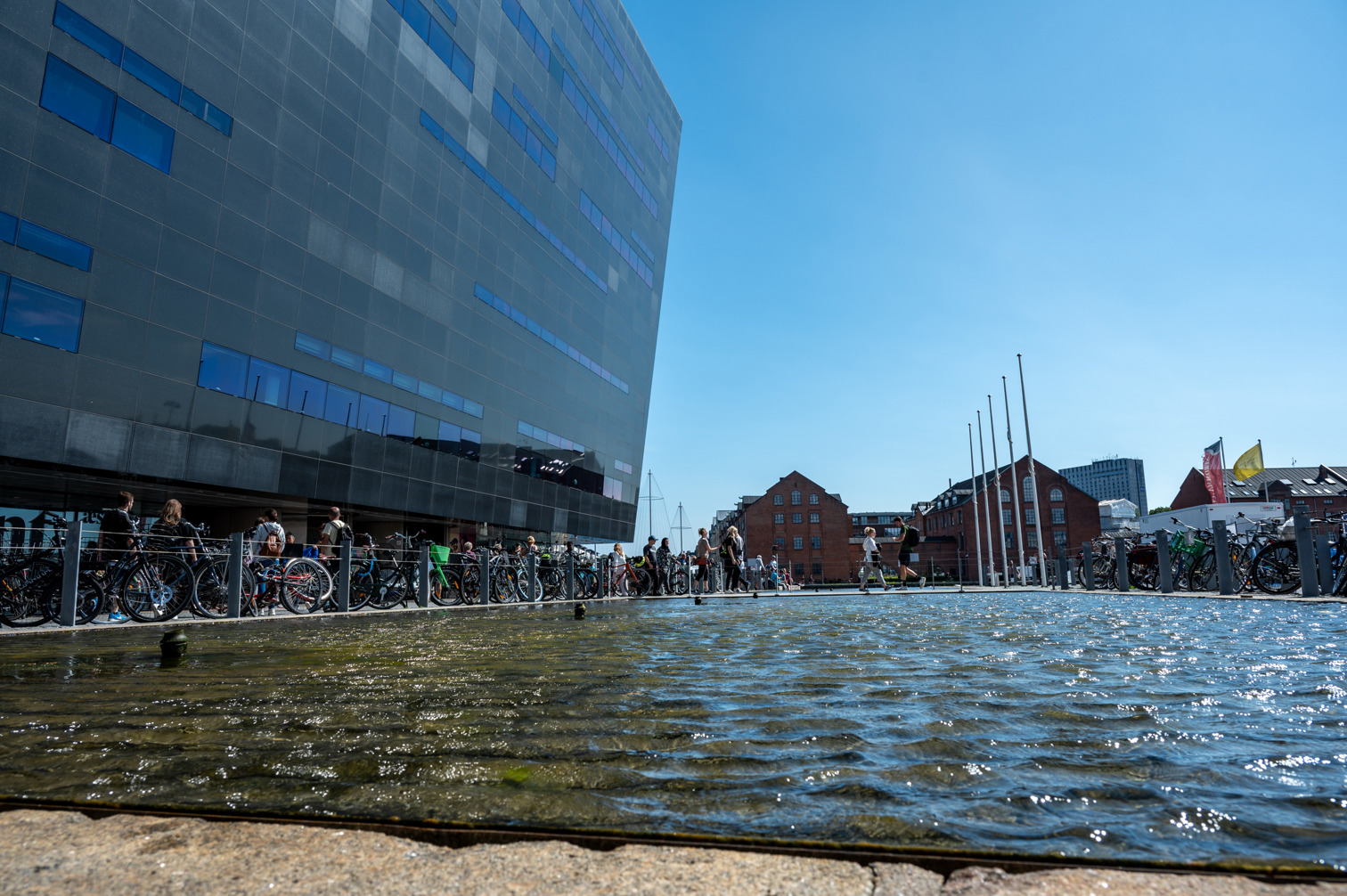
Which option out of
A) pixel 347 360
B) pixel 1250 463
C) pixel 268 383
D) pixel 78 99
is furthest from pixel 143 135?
pixel 1250 463

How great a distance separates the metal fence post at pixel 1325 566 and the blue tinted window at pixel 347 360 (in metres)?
24.8

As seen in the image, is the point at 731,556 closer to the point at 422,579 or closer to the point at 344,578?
the point at 422,579

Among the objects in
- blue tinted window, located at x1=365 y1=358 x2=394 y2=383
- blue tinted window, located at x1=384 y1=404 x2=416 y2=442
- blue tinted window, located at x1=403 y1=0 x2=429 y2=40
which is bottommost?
blue tinted window, located at x1=384 y1=404 x2=416 y2=442

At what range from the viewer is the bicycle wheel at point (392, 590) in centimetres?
1372

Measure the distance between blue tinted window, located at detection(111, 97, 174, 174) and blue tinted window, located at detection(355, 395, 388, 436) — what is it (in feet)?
28.8

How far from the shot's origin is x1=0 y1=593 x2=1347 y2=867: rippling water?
5.94ft

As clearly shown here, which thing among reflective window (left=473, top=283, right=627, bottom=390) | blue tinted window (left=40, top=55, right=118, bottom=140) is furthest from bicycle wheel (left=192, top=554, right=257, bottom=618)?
reflective window (left=473, top=283, right=627, bottom=390)

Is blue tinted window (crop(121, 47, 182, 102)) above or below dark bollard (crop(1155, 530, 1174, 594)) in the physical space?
above

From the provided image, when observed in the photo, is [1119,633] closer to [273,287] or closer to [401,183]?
[273,287]

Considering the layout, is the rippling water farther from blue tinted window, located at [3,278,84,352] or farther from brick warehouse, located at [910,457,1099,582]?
brick warehouse, located at [910,457,1099,582]

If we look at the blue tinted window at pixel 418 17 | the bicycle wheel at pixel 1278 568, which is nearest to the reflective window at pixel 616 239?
the blue tinted window at pixel 418 17

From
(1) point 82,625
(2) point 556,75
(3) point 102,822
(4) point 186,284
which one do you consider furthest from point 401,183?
(3) point 102,822

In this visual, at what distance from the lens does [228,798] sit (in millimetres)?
2045

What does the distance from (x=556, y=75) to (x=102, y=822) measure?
1598 inches
